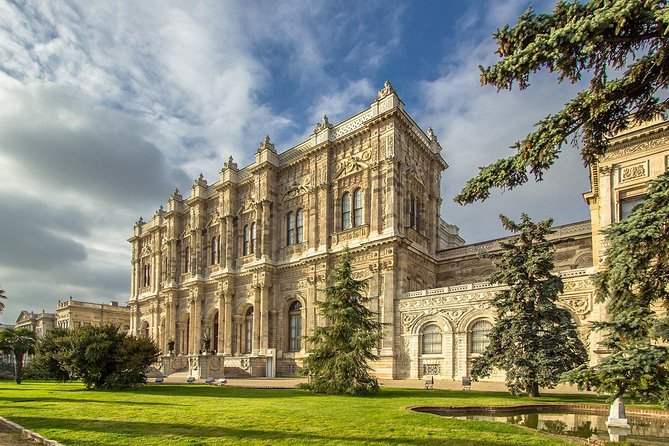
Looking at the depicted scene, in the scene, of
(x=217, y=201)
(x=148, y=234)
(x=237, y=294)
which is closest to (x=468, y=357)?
(x=237, y=294)

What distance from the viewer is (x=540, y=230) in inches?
792

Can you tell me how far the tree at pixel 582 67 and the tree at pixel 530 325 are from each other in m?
13.7

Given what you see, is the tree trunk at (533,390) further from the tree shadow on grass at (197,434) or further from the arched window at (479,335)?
the tree shadow on grass at (197,434)

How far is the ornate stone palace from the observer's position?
26.8 m

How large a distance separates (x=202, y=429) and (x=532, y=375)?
42.7 ft

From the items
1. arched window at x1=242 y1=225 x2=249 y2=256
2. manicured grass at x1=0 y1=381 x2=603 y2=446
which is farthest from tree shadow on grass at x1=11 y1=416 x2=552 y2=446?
arched window at x1=242 y1=225 x2=249 y2=256

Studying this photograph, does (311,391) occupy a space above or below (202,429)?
below

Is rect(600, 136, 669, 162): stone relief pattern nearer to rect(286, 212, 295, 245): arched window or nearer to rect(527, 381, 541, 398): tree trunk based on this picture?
rect(527, 381, 541, 398): tree trunk

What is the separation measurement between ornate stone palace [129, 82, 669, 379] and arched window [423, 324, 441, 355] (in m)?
0.06

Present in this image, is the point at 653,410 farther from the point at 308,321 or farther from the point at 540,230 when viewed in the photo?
the point at 308,321

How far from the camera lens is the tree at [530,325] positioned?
18312mm

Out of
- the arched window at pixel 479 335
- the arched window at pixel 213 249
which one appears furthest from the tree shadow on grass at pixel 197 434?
the arched window at pixel 213 249

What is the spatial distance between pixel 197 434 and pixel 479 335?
20.5m

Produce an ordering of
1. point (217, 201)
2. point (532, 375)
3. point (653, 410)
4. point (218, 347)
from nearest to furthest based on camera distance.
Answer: point (653, 410) < point (532, 375) < point (218, 347) < point (217, 201)
